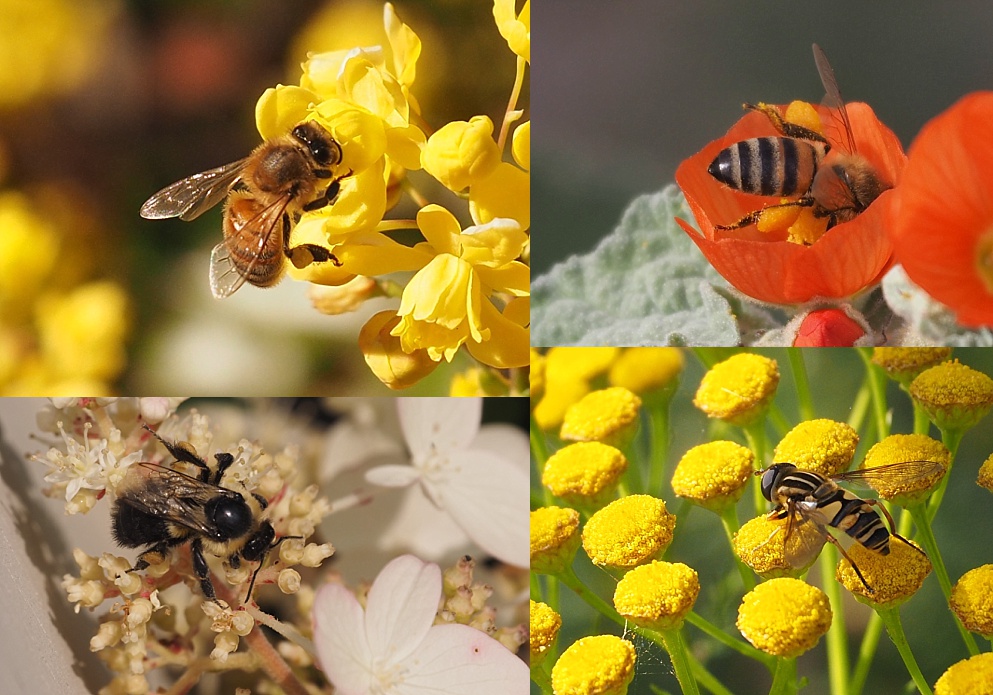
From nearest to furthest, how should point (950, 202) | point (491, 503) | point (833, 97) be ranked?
point (950, 202) → point (833, 97) → point (491, 503)

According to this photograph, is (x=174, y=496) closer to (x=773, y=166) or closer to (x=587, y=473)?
(x=587, y=473)

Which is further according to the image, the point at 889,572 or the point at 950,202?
the point at 889,572

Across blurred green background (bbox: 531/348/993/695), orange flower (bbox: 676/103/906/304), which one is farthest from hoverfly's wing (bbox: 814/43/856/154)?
blurred green background (bbox: 531/348/993/695)

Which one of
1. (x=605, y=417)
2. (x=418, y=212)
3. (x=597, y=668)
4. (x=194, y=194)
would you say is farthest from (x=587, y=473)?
(x=194, y=194)

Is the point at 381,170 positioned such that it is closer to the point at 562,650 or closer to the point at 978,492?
the point at 562,650

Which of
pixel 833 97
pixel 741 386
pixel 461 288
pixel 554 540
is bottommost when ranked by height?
pixel 554 540

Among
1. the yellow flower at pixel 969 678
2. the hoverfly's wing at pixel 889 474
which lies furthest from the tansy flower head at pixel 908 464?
the yellow flower at pixel 969 678

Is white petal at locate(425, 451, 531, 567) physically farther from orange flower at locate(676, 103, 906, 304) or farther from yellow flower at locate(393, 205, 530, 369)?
orange flower at locate(676, 103, 906, 304)
